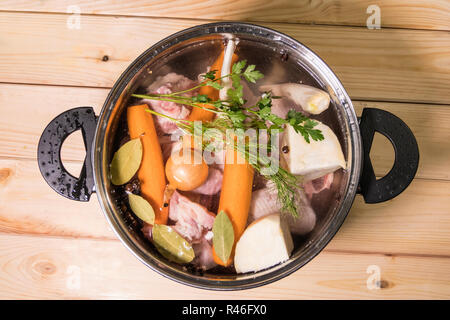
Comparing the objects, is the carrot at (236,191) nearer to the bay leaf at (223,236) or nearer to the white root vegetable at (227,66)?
the bay leaf at (223,236)

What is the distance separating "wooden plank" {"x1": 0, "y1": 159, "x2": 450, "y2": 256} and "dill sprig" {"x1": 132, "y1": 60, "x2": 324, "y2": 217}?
242 mm

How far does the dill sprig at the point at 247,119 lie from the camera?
65cm

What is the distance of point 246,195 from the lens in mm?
724

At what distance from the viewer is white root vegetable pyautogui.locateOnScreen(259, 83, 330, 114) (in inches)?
28.8

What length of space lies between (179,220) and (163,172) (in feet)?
0.33

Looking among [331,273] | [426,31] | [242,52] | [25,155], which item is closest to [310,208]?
[331,273]

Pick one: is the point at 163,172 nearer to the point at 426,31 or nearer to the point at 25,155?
the point at 25,155

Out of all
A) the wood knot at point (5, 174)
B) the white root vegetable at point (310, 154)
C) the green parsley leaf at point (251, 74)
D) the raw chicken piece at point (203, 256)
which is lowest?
the raw chicken piece at point (203, 256)

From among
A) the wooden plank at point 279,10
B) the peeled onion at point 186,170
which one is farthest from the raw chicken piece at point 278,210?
the wooden plank at point 279,10

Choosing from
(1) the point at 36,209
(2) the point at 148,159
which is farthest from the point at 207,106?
(1) the point at 36,209

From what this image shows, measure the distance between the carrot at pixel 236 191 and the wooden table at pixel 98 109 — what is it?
23 centimetres

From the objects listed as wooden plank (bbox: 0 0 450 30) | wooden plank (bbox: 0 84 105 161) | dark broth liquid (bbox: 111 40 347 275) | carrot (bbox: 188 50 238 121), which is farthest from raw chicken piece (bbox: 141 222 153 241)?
wooden plank (bbox: 0 0 450 30)

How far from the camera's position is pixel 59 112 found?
861mm

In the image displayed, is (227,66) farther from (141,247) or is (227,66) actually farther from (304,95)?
(141,247)
